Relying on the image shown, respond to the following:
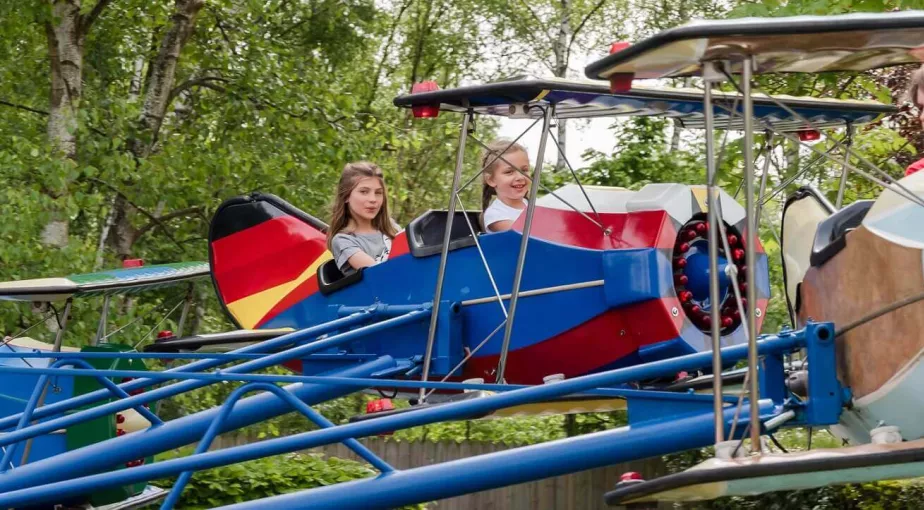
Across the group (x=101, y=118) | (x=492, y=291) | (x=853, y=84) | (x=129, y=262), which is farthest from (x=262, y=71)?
(x=492, y=291)

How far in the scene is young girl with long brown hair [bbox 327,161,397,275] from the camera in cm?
718

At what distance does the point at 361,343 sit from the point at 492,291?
1.02 m

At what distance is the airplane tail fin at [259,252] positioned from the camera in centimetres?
765

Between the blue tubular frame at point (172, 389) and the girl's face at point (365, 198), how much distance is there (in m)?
1.41

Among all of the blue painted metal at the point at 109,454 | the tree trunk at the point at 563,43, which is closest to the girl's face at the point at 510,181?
the blue painted metal at the point at 109,454

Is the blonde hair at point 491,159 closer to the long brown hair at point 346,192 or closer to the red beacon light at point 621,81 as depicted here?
the long brown hair at point 346,192

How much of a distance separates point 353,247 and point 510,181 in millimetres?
1085

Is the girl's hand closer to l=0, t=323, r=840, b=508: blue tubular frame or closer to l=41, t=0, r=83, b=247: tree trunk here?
l=0, t=323, r=840, b=508: blue tubular frame

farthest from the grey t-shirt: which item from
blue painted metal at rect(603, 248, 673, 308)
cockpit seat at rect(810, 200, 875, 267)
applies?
cockpit seat at rect(810, 200, 875, 267)

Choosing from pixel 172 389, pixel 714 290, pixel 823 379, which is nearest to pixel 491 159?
pixel 172 389

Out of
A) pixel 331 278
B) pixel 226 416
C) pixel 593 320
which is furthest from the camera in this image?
pixel 331 278

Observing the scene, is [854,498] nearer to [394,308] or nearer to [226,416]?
[394,308]

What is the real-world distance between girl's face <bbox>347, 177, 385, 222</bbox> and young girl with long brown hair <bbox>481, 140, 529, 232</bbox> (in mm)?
855

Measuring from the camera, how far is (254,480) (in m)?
9.12
